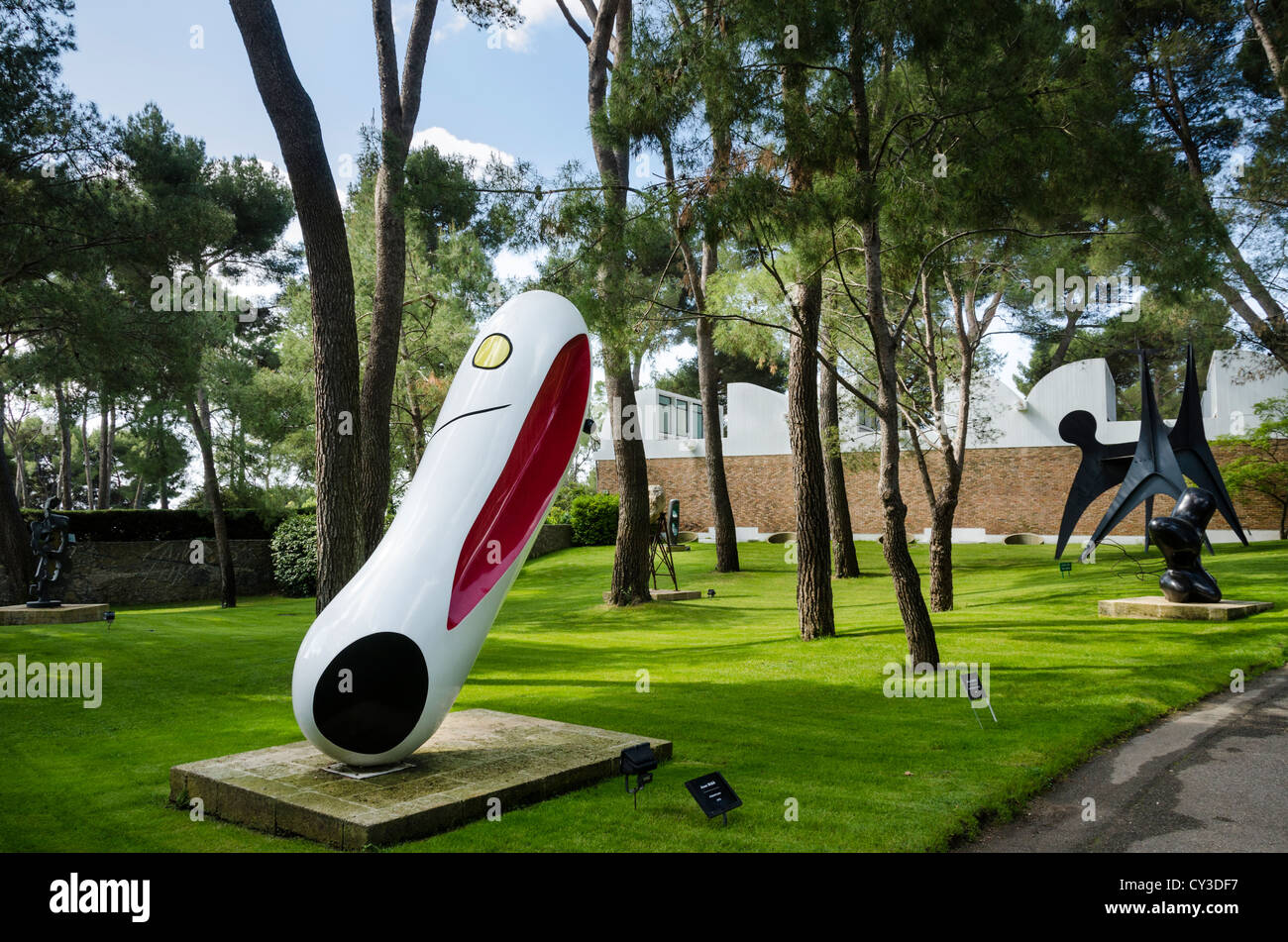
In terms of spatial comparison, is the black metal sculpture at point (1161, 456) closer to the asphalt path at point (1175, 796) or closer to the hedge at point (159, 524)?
the asphalt path at point (1175, 796)

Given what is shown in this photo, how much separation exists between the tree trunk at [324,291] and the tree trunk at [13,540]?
9.68 metres

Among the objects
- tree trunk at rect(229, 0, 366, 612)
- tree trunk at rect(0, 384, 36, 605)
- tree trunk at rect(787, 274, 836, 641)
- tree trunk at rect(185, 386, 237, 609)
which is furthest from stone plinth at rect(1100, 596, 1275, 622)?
tree trunk at rect(185, 386, 237, 609)

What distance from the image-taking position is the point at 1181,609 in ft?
41.0

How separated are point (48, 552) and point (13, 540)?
1.87 ft

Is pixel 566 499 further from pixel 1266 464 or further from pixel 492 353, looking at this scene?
pixel 492 353

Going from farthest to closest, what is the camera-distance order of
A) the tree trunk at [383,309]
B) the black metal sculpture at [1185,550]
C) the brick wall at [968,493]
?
the brick wall at [968,493] < the black metal sculpture at [1185,550] < the tree trunk at [383,309]

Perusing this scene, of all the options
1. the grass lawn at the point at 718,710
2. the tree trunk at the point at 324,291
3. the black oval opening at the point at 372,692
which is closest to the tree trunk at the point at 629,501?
the grass lawn at the point at 718,710

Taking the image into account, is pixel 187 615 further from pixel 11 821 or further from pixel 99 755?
pixel 11 821

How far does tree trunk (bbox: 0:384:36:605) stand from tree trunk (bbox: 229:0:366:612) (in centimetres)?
968

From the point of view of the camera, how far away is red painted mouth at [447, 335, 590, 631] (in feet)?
17.4

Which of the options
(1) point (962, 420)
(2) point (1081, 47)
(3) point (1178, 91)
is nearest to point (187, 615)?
(1) point (962, 420)

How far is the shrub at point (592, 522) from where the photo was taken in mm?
30812
